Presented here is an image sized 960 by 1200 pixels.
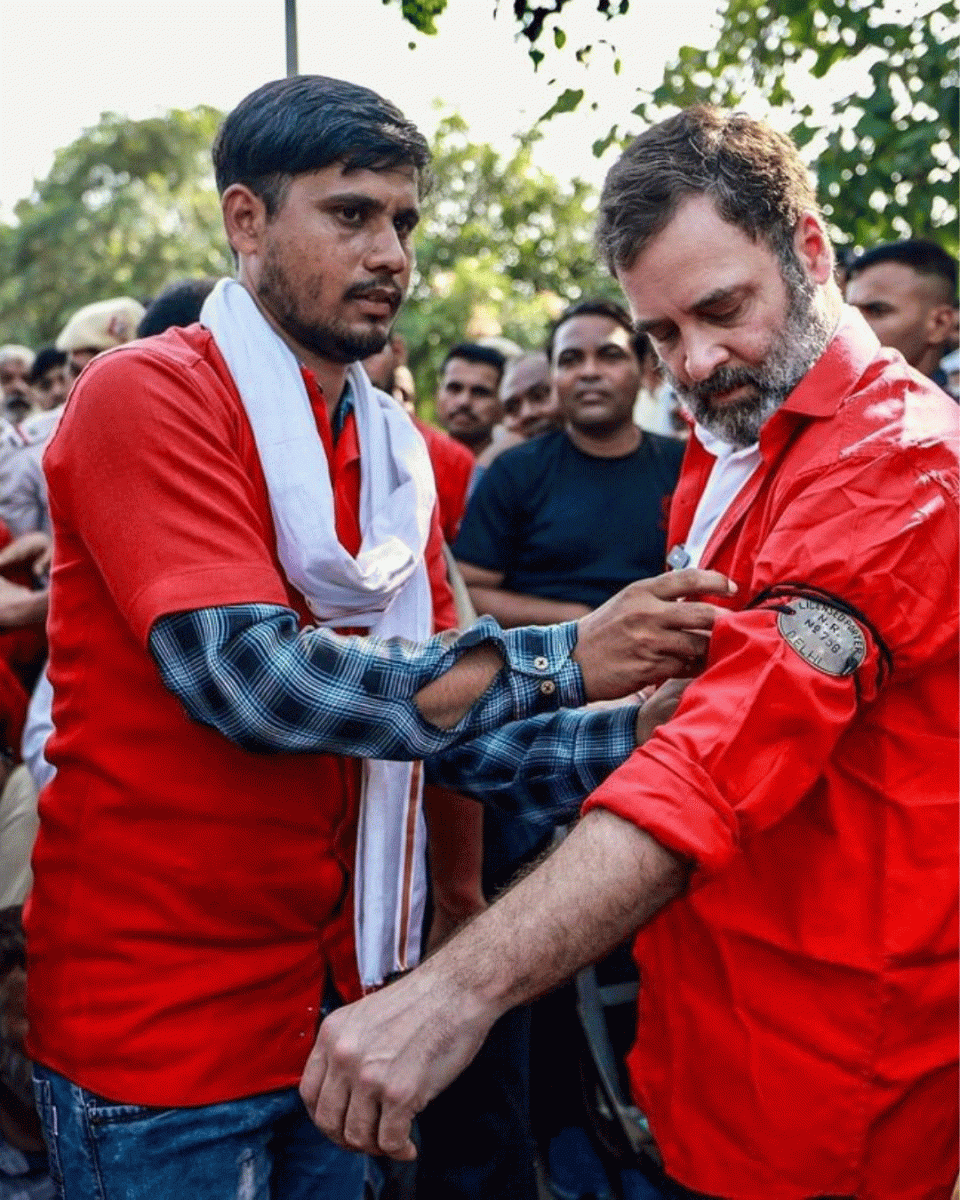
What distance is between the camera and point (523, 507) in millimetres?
4805

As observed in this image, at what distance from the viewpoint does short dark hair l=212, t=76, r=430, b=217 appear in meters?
2.34

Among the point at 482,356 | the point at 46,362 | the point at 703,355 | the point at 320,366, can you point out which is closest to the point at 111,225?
the point at 46,362

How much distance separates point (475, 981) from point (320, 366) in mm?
1263

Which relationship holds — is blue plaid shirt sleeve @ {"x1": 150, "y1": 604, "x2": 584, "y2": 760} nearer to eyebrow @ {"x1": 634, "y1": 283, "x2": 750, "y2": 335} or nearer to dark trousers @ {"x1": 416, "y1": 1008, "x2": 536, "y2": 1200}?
eyebrow @ {"x1": 634, "y1": 283, "x2": 750, "y2": 335}

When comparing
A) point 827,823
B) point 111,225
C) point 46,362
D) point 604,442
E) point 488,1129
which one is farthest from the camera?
point 111,225

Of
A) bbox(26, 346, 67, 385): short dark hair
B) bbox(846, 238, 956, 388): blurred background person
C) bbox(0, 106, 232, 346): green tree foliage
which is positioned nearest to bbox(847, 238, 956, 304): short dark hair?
bbox(846, 238, 956, 388): blurred background person

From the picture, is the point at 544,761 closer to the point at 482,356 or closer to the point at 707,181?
the point at 707,181

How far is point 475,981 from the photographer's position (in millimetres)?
1557

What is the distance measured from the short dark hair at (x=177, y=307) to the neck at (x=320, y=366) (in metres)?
1.04

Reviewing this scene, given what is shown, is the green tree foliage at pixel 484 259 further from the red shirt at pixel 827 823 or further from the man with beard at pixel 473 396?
the red shirt at pixel 827 823

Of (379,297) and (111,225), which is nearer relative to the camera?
(379,297)

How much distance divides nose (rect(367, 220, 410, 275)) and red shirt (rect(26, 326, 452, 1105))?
379mm

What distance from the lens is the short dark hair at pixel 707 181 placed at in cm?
208

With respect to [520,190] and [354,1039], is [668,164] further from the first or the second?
[520,190]
